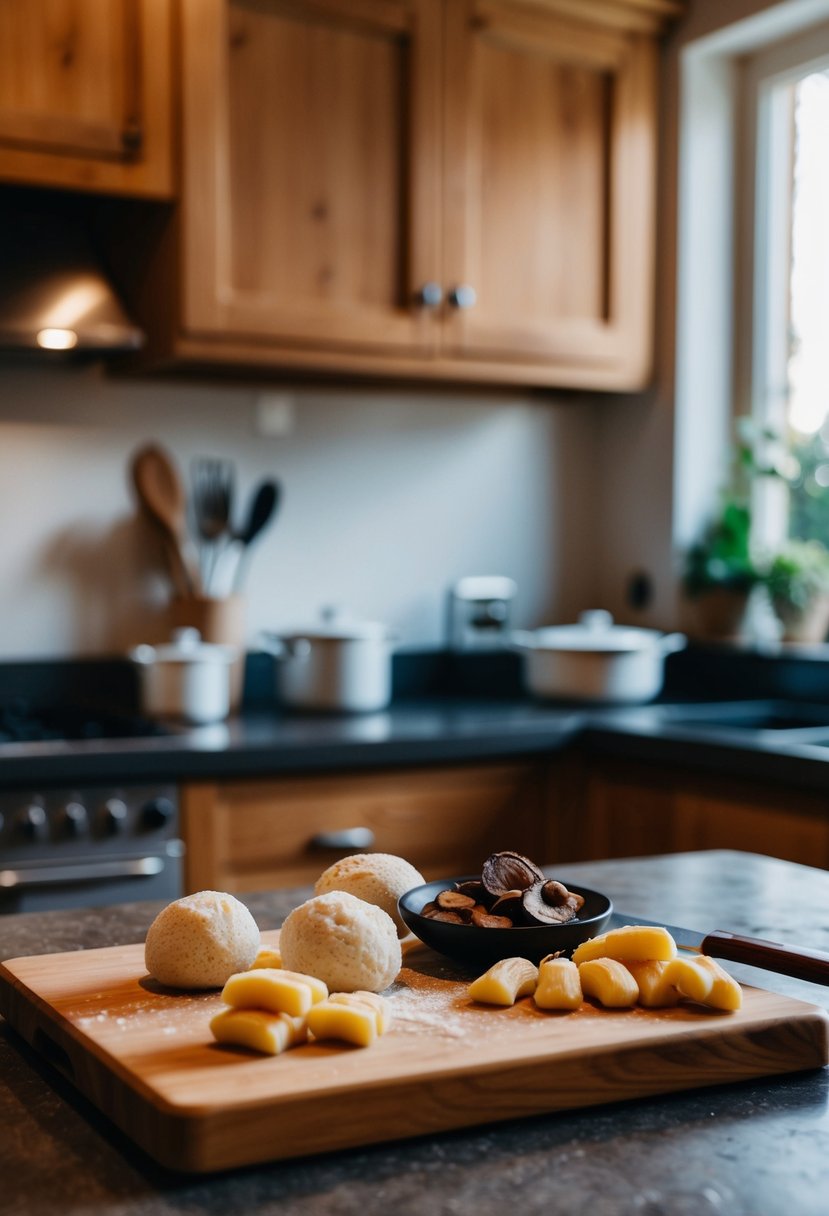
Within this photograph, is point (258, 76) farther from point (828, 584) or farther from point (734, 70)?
point (828, 584)

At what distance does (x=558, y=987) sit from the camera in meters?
0.87

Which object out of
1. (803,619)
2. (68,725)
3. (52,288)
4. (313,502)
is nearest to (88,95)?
(52,288)

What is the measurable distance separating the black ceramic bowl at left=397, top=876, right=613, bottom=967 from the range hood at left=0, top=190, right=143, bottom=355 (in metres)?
1.77

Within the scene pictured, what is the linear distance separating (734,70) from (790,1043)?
2883 mm

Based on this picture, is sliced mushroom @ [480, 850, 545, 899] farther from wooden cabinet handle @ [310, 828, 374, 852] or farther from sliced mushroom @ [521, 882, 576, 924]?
wooden cabinet handle @ [310, 828, 374, 852]

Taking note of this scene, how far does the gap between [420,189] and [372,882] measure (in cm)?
205

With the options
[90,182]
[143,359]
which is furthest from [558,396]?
[90,182]

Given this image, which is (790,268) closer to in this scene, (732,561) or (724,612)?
(732,561)

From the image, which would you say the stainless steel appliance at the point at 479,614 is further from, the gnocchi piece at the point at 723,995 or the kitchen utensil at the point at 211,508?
the gnocchi piece at the point at 723,995

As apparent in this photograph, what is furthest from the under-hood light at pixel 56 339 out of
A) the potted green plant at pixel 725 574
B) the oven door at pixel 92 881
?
the potted green plant at pixel 725 574

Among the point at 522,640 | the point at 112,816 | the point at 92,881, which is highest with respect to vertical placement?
the point at 522,640

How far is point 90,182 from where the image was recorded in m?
2.47

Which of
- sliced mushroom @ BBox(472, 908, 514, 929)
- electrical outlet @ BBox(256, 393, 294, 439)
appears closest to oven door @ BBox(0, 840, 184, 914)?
electrical outlet @ BBox(256, 393, 294, 439)

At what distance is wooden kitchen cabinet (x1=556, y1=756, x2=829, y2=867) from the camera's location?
2201 millimetres
